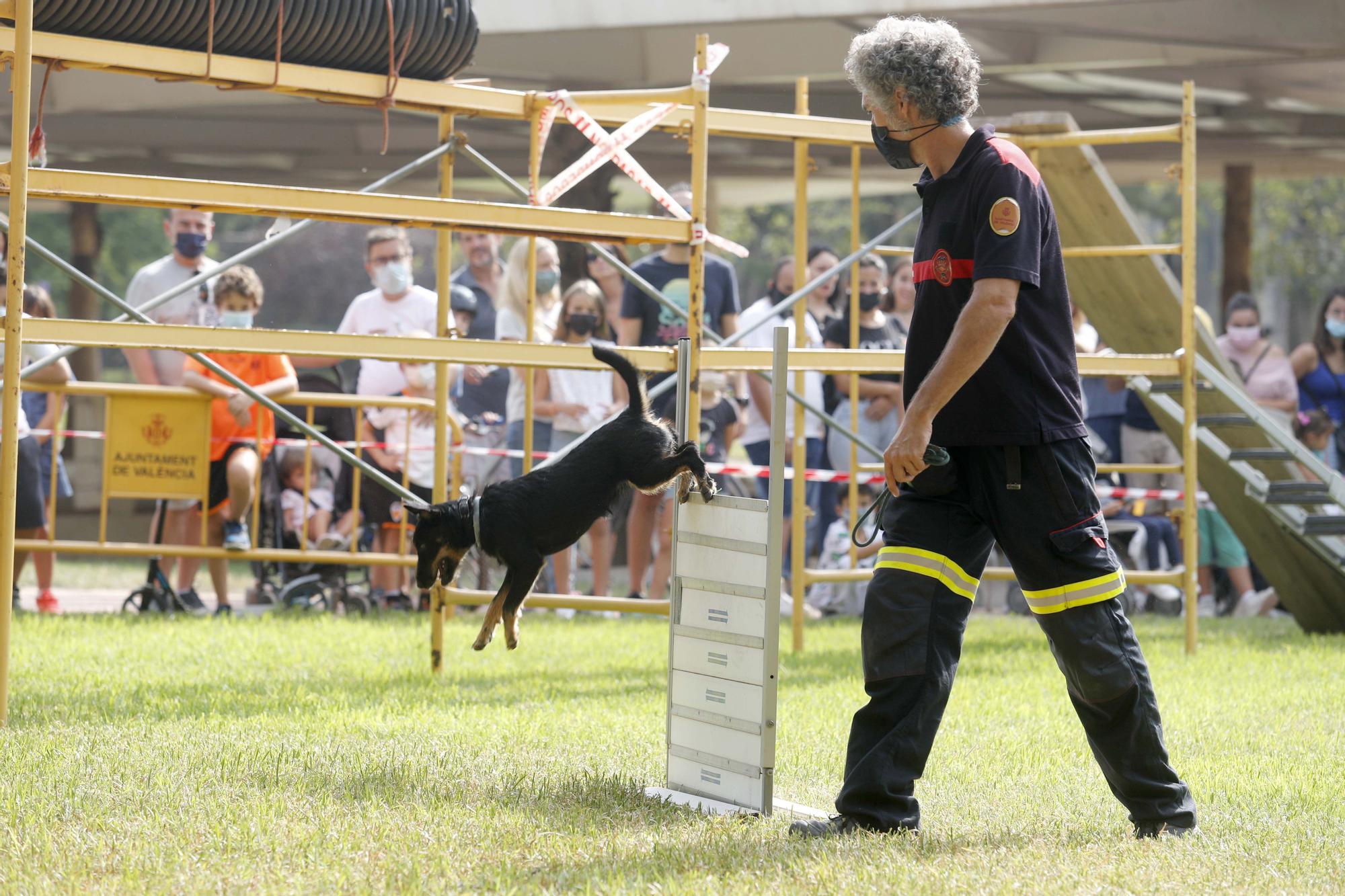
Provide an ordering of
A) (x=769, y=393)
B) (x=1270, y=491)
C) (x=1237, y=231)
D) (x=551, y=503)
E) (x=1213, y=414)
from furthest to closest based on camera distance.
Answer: (x=1237, y=231) → (x=769, y=393) → (x=1213, y=414) → (x=1270, y=491) → (x=551, y=503)

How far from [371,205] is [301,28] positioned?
1.01m

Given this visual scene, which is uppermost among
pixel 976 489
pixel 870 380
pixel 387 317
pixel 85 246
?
pixel 85 246

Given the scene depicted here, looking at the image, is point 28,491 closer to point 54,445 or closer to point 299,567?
point 54,445

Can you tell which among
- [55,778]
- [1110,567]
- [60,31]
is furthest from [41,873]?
[60,31]

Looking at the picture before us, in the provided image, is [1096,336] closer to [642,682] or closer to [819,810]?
[642,682]

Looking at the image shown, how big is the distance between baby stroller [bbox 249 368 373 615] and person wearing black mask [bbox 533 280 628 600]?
4.13ft

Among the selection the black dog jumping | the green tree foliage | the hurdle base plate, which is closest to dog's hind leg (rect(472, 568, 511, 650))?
the black dog jumping

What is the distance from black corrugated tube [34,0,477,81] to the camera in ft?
17.5

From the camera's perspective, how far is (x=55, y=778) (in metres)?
4.08

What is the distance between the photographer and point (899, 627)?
365cm

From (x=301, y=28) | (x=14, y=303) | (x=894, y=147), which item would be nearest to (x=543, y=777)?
(x=894, y=147)

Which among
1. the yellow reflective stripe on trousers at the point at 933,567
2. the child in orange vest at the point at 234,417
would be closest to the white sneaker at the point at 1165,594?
the child in orange vest at the point at 234,417

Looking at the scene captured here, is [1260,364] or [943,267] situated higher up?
[1260,364]

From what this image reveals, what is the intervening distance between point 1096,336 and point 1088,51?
7.32 ft
